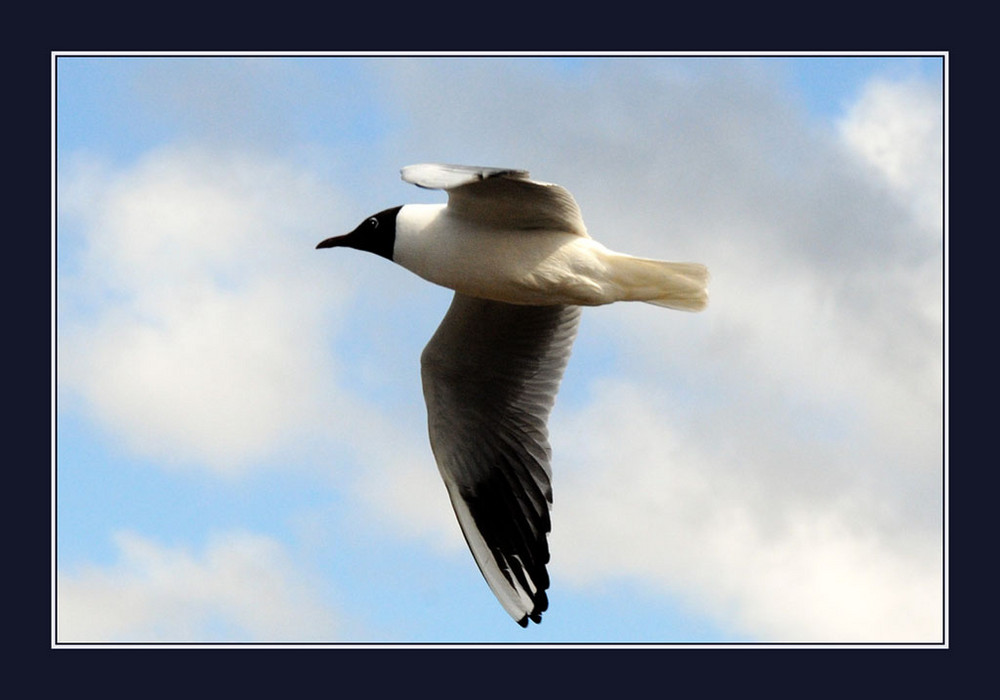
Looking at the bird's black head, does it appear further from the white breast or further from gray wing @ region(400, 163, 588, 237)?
gray wing @ region(400, 163, 588, 237)

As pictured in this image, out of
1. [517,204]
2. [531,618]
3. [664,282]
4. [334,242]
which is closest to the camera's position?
[517,204]

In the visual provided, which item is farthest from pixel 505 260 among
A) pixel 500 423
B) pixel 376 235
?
pixel 500 423

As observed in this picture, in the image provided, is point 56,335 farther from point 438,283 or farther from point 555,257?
point 555,257

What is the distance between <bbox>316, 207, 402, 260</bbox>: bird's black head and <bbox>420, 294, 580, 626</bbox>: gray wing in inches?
33.9

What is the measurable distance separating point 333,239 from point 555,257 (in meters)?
1.04

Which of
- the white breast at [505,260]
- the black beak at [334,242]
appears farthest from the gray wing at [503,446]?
the white breast at [505,260]

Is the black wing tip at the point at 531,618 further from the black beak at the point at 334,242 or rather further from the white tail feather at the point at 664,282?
the black beak at the point at 334,242

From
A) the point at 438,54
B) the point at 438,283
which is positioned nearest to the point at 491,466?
the point at 438,283

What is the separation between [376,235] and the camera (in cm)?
659

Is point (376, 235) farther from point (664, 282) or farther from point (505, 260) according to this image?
point (664, 282)

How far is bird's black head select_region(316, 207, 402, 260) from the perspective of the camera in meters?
6.54

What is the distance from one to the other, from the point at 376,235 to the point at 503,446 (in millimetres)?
1370

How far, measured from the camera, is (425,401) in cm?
Result: 745

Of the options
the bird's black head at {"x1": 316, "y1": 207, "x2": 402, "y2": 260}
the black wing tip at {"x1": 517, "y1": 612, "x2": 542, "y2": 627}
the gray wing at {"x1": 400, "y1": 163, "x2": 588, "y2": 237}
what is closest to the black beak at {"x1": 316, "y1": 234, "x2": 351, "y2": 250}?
the bird's black head at {"x1": 316, "y1": 207, "x2": 402, "y2": 260}
